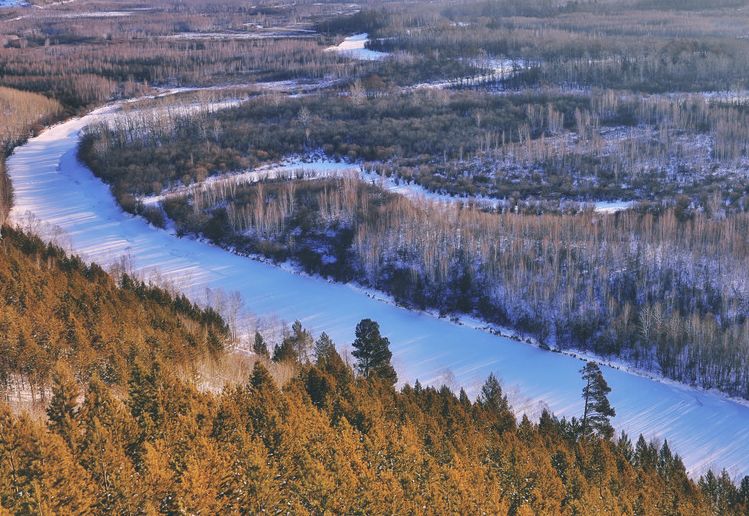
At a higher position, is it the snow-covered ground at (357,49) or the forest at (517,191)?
the snow-covered ground at (357,49)

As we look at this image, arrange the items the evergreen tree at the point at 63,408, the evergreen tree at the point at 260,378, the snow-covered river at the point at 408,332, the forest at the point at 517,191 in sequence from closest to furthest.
Result: the evergreen tree at the point at 63,408 < the evergreen tree at the point at 260,378 < the snow-covered river at the point at 408,332 < the forest at the point at 517,191

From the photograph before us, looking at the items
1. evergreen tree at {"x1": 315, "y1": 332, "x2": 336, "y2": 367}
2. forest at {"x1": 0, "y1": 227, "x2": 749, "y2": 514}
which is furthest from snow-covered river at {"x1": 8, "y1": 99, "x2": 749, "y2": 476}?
evergreen tree at {"x1": 315, "y1": 332, "x2": 336, "y2": 367}

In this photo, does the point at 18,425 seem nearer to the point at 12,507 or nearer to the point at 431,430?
the point at 12,507

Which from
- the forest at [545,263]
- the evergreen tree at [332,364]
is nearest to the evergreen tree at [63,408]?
the evergreen tree at [332,364]

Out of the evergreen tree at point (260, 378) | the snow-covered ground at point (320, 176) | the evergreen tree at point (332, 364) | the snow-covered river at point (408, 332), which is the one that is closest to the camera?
the evergreen tree at point (260, 378)

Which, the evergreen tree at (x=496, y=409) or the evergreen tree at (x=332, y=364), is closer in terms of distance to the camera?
the evergreen tree at (x=496, y=409)

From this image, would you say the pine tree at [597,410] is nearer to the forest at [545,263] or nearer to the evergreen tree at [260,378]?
the forest at [545,263]

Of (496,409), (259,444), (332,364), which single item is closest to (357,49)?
(332,364)

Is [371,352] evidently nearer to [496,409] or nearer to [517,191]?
[496,409]
